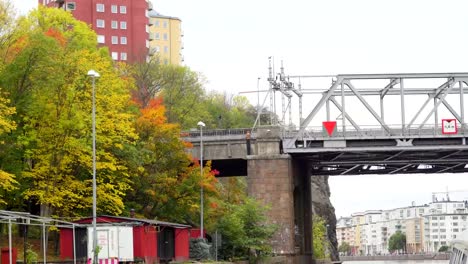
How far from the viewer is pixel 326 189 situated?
16650 cm

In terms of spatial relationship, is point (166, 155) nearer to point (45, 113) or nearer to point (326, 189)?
point (45, 113)

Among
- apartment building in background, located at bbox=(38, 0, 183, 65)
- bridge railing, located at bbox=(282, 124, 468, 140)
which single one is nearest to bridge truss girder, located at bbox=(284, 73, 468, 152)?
bridge railing, located at bbox=(282, 124, 468, 140)

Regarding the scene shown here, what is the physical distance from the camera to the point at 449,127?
258 feet

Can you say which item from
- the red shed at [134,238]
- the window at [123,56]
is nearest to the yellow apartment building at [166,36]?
the window at [123,56]

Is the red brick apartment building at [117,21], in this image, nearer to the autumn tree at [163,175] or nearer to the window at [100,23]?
the window at [100,23]

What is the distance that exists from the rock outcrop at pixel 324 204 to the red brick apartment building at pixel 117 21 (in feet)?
117

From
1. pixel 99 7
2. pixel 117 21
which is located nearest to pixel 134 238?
pixel 99 7

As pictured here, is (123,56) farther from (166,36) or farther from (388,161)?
(388,161)

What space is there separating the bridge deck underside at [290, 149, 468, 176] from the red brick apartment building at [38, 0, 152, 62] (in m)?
52.5

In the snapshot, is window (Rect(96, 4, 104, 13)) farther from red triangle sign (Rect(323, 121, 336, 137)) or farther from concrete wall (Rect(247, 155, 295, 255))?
red triangle sign (Rect(323, 121, 336, 137))

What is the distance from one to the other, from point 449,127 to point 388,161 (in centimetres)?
1003

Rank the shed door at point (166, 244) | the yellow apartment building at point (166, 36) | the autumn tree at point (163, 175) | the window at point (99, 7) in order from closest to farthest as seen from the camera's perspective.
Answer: the shed door at point (166, 244), the autumn tree at point (163, 175), the window at point (99, 7), the yellow apartment building at point (166, 36)

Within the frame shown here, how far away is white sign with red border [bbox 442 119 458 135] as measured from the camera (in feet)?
257

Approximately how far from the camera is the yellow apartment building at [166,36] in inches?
7387
